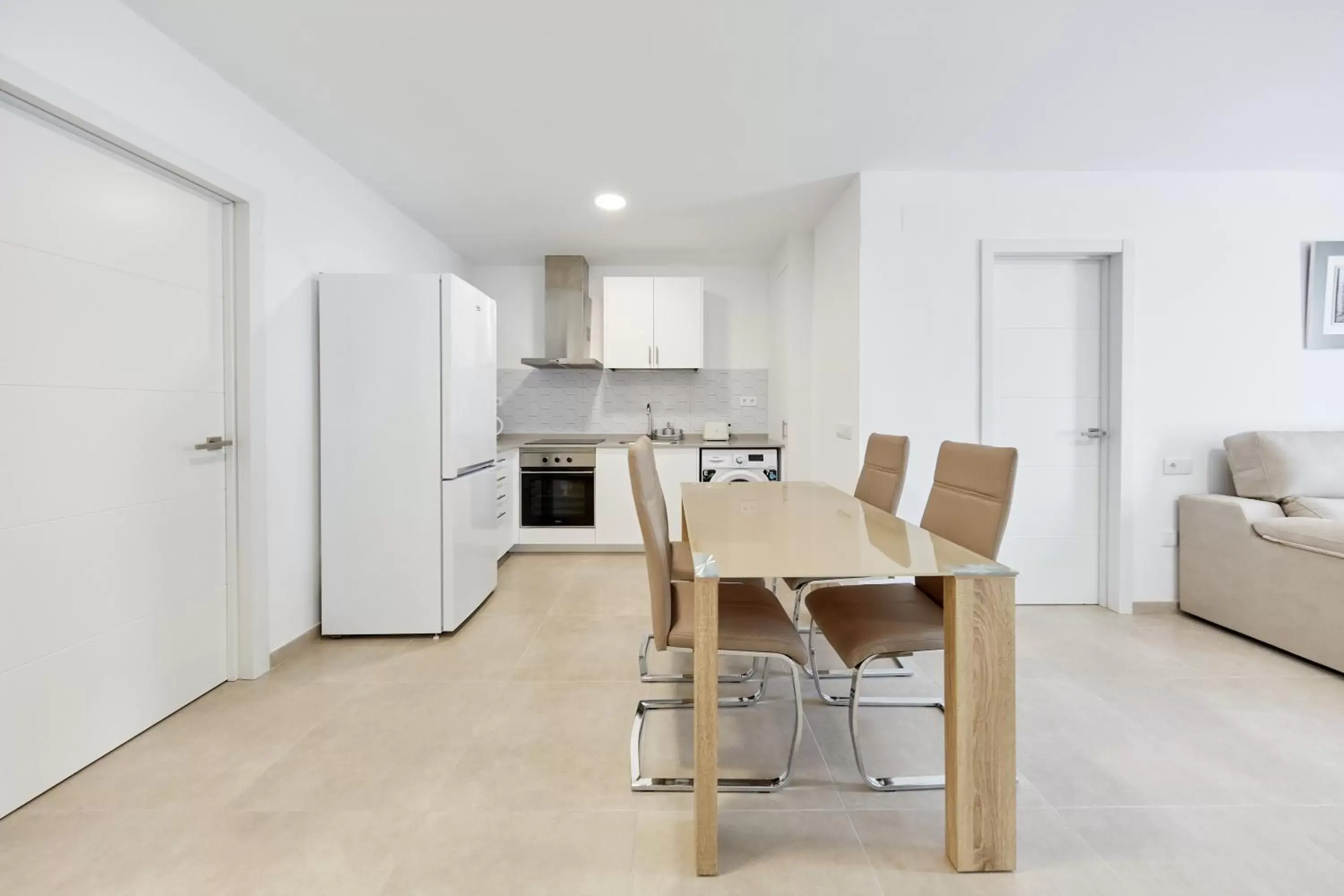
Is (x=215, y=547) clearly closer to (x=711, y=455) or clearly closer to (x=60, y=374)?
(x=60, y=374)

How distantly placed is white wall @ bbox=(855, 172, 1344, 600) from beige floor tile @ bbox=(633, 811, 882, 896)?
217cm

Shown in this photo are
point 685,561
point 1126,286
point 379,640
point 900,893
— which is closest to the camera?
point 900,893

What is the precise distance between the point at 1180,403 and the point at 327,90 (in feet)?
15.1

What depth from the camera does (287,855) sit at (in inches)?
55.6

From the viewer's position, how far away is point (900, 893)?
1.28m

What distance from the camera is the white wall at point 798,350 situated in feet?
13.9

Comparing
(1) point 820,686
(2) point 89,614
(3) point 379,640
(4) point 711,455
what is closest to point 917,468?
(1) point 820,686

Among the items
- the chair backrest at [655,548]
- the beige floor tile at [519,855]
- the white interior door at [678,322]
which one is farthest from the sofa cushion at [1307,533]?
the white interior door at [678,322]

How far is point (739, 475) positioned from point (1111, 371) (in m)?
2.50

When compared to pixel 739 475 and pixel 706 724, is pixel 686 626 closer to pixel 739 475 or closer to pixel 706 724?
pixel 706 724

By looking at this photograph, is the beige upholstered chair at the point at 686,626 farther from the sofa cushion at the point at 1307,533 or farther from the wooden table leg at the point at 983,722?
the sofa cushion at the point at 1307,533

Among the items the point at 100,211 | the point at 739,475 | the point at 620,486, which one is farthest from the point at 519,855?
the point at 739,475

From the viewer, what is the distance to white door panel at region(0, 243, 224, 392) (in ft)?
5.22

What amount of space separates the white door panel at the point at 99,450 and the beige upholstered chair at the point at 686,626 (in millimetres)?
1733
